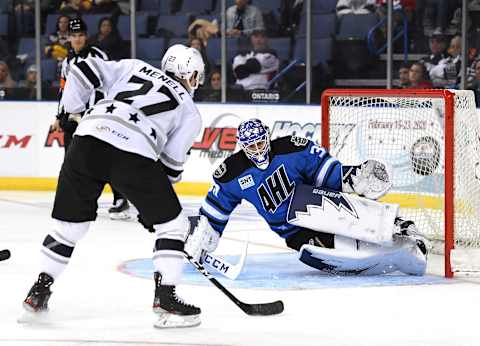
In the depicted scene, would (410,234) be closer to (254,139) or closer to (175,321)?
(254,139)

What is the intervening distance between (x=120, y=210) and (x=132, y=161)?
3.52 m

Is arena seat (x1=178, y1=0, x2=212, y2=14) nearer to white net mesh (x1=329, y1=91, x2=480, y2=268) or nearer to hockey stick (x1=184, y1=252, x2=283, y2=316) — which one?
white net mesh (x1=329, y1=91, x2=480, y2=268)

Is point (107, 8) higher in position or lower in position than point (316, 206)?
higher

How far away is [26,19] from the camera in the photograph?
10.2 meters

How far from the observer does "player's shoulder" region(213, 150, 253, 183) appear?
18.5ft

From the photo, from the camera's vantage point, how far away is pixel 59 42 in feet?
33.3

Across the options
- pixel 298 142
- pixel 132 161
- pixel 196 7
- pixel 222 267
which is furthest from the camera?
pixel 196 7

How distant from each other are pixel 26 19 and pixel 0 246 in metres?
3.87

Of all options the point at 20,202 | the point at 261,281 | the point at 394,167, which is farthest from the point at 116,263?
the point at 20,202

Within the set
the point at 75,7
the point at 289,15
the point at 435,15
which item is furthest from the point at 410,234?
the point at 75,7

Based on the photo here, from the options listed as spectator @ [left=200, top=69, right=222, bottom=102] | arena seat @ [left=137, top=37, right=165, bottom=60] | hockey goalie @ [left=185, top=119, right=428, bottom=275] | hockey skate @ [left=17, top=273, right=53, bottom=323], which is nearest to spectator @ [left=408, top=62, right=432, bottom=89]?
spectator @ [left=200, top=69, right=222, bottom=102]

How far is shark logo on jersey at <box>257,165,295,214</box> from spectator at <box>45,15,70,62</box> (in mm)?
4800

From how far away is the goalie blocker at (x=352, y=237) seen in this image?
5.57 meters

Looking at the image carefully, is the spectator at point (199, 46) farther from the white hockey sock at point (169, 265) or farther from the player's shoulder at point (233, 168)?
the white hockey sock at point (169, 265)
